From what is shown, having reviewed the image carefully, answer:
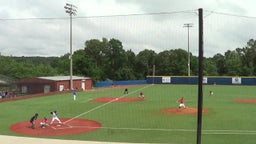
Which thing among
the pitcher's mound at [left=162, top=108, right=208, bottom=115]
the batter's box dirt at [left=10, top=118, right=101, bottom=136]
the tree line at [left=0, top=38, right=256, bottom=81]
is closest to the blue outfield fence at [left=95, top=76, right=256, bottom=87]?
the tree line at [left=0, top=38, right=256, bottom=81]

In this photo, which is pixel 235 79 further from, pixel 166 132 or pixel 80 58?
pixel 166 132

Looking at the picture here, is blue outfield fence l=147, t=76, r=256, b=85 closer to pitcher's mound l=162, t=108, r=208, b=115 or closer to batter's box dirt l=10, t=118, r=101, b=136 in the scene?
pitcher's mound l=162, t=108, r=208, b=115

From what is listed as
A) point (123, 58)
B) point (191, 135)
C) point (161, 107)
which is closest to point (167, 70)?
point (123, 58)

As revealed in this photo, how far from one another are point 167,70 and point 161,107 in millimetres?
54123

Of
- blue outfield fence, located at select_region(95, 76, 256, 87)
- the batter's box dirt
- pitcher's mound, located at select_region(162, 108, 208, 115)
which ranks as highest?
blue outfield fence, located at select_region(95, 76, 256, 87)

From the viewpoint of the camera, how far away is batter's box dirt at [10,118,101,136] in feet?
74.6

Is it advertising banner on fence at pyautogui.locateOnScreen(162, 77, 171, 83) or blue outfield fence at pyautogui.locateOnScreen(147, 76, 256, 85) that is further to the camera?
advertising banner on fence at pyautogui.locateOnScreen(162, 77, 171, 83)

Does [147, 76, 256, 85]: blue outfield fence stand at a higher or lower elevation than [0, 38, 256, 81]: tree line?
lower

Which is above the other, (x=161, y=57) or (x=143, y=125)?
(x=161, y=57)

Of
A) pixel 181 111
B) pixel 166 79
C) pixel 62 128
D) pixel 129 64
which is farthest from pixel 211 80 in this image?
pixel 62 128

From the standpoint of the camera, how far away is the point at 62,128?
24.4 metres

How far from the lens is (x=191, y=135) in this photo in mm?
21516

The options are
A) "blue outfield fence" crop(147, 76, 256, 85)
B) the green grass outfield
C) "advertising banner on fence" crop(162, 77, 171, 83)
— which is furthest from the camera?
"advertising banner on fence" crop(162, 77, 171, 83)

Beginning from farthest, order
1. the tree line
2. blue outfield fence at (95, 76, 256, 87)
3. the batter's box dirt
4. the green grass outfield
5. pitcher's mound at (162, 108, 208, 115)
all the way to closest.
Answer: the tree line → blue outfield fence at (95, 76, 256, 87) → pitcher's mound at (162, 108, 208, 115) → the batter's box dirt → the green grass outfield
